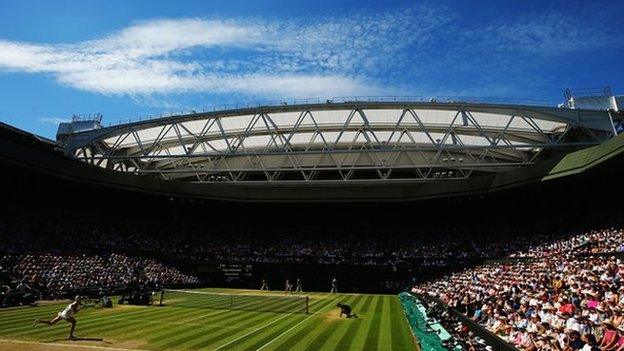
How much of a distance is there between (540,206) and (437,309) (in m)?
32.1

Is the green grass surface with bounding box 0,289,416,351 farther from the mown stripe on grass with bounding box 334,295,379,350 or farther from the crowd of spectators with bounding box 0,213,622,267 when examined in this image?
the crowd of spectators with bounding box 0,213,622,267

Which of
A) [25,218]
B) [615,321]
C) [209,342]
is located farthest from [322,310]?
[25,218]

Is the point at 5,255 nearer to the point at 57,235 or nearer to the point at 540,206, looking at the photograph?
the point at 57,235

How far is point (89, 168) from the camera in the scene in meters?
46.4

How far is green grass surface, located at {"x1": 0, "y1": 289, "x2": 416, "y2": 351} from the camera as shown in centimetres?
1563

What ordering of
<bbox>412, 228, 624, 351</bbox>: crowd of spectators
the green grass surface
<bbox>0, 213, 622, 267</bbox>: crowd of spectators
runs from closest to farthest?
1. <bbox>412, 228, 624, 351</bbox>: crowd of spectators
2. the green grass surface
3. <bbox>0, 213, 622, 267</bbox>: crowd of spectators

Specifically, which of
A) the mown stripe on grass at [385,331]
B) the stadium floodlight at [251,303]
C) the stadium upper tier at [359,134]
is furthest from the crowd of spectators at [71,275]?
the mown stripe on grass at [385,331]

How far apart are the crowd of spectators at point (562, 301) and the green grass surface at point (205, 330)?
3951mm

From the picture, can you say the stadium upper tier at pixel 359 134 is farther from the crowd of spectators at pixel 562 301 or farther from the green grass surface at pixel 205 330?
the green grass surface at pixel 205 330

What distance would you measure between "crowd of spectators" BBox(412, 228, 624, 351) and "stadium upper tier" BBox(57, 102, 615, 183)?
8.55 meters

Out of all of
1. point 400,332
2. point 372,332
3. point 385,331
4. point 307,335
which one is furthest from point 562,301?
point 307,335

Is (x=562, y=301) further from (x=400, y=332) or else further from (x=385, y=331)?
(x=385, y=331)

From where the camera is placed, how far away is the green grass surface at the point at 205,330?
15633 mm

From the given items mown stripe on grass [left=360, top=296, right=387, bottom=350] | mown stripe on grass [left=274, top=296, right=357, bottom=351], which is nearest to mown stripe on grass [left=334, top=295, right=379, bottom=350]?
mown stripe on grass [left=360, top=296, right=387, bottom=350]
